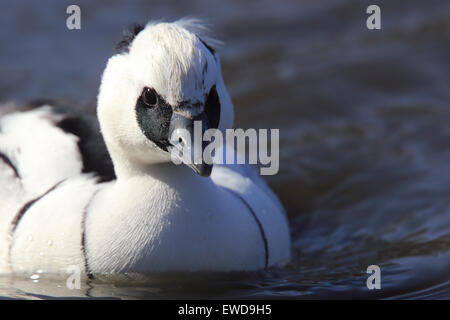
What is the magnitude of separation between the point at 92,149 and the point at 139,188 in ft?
2.45

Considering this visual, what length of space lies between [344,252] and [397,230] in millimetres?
648

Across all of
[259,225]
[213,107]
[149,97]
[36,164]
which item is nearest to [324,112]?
[259,225]

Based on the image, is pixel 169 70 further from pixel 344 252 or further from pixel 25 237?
pixel 344 252

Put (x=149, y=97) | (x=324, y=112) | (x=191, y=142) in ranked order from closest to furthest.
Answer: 1. (x=191, y=142)
2. (x=149, y=97)
3. (x=324, y=112)

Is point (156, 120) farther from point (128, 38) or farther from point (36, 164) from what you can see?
point (36, 164)

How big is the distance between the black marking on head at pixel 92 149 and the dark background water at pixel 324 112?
0.78 m

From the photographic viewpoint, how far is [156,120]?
15.1 feet

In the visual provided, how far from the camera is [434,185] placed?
746cm

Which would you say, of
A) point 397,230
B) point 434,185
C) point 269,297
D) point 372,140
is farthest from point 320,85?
point 269,297

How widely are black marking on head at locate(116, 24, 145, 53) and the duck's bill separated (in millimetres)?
588

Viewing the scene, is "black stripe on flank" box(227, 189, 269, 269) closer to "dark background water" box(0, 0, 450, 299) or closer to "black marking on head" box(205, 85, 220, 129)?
"dark background water" box(0, 0, 450, 299)

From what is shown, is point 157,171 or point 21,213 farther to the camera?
point 21,213

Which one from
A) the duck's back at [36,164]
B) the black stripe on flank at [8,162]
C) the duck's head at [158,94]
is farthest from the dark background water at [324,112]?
the duck's head at [158,94]
